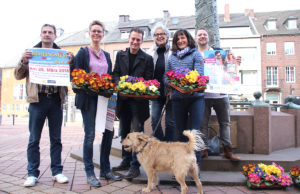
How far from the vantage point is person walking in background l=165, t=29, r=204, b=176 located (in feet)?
11.6

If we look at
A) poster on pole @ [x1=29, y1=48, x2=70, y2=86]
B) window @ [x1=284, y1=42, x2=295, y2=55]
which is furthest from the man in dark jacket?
window @ [x1=284, y1=42, x2=295, y2=55]

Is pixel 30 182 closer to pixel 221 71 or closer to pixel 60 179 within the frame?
pixel 60 179

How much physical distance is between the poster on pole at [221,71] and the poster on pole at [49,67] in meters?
2.27

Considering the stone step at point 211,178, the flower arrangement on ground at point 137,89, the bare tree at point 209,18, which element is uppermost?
the bare tree at point 209,18

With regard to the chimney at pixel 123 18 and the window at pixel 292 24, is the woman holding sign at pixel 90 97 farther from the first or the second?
the chimney at pixel 123 18

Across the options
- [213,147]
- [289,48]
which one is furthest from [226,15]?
[213,147]

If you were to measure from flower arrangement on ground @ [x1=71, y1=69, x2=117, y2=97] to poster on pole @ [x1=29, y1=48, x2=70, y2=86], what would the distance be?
1.51 ft

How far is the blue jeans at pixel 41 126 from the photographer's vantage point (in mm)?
3615

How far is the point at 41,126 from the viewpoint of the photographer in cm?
370

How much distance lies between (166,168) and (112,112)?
1.22 meters

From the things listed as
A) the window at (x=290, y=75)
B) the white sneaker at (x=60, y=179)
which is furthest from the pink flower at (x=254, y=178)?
the window at (x=290, y=75)

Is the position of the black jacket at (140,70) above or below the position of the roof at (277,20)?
below

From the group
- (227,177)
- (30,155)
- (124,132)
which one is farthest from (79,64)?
(227,177)

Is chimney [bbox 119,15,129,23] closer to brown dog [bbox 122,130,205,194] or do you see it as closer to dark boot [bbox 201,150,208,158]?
dark boot [bbox 201,150,208,158]
